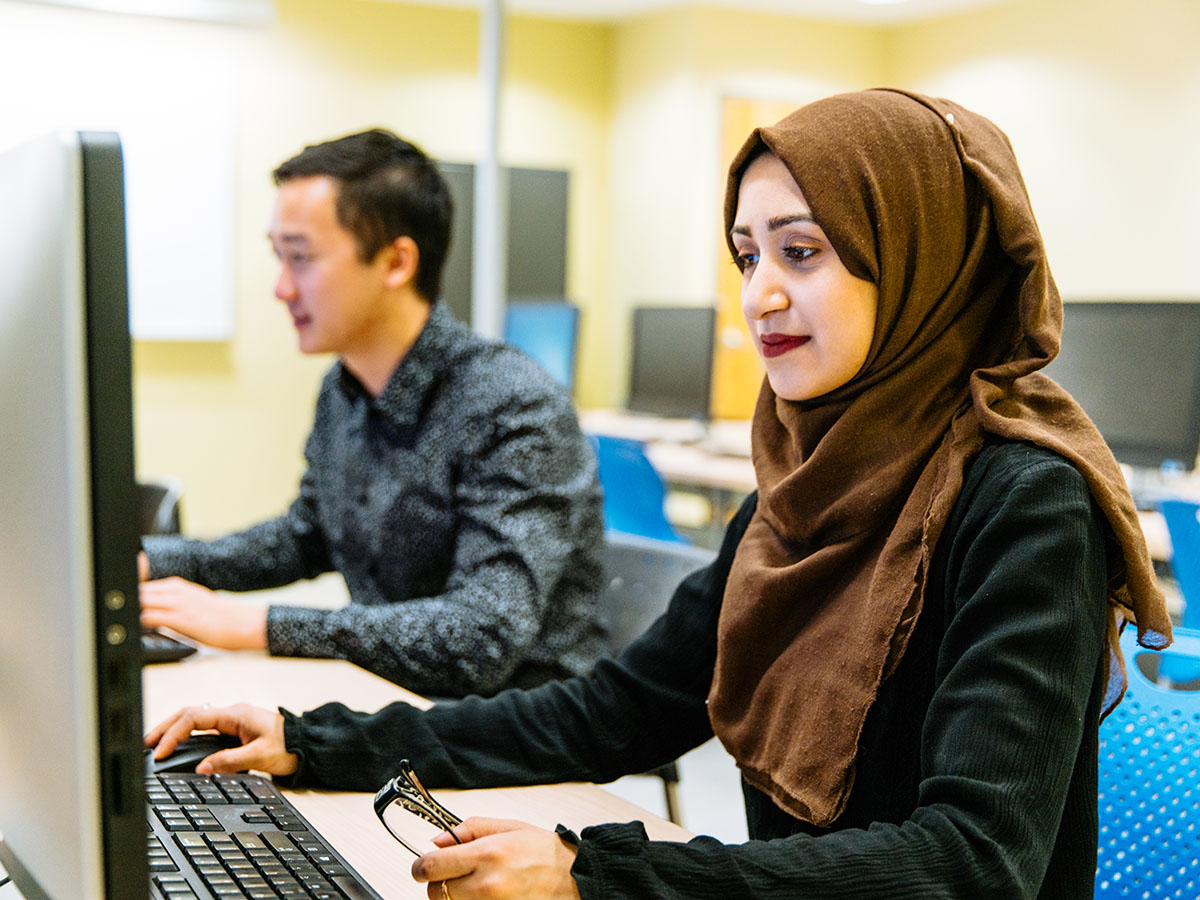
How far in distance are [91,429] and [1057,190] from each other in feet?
18.8

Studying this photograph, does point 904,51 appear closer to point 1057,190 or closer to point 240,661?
point 1057,190

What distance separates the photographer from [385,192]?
1.94m

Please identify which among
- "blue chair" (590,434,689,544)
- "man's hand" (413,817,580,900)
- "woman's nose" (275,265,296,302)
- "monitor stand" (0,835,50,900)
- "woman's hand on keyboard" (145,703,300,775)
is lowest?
"blue chair" (590,434,689,544)

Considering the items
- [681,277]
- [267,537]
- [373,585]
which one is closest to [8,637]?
[373,585]

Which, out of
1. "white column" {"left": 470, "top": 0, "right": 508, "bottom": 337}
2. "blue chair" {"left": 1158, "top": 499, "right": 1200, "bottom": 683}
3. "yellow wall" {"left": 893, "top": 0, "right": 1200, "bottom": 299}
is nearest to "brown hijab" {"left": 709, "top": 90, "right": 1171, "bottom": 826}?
"blue chair" {"left": 1158, "top": 499, "right": 1200, "bottom": 683}

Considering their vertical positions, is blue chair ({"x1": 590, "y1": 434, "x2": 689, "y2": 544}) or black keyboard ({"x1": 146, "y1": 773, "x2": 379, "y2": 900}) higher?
black keyboard ({"x1": 146, "y1": 773, "x2": 379, "y2": 900})

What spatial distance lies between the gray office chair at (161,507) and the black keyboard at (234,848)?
1.25m

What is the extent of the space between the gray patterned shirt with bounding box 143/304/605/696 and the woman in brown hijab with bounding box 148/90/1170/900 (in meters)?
0.41

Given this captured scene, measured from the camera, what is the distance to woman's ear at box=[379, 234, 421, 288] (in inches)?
75.8

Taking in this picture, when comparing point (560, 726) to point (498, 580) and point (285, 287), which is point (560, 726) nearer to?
point (498, 580)

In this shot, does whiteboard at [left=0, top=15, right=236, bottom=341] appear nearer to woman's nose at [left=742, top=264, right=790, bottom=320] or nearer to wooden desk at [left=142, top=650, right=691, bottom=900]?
wooden desk at [left=142, top=650, right=691, bottom=900]

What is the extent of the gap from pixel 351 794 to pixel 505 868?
0.39m

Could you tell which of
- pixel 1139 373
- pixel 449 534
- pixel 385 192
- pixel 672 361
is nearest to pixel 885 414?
pixel 449 534

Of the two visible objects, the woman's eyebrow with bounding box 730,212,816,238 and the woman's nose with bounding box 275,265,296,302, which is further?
the woman's nose with bounding box 275,265,296,302
